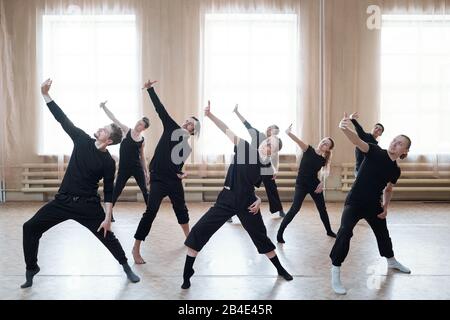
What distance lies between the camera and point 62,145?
795 centimetres

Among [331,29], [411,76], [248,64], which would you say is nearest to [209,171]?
[248,64]

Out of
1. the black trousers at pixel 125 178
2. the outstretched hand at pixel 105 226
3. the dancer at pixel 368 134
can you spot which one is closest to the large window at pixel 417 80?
the dancer at pixel 368 134

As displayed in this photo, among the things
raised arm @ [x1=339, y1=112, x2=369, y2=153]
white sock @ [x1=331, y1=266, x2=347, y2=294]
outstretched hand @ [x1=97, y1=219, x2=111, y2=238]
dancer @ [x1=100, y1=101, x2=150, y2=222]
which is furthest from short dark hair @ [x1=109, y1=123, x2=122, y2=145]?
white sock @ [x1=331, y1=266, x2=347, y2=294]

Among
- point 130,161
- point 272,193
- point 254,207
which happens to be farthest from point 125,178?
point 254,207

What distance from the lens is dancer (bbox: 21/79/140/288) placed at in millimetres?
3492

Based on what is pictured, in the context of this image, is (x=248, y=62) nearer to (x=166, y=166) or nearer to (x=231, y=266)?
(x=166, y=166)

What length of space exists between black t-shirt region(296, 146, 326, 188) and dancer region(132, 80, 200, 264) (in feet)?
4.22

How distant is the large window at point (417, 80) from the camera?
7977 millimetres

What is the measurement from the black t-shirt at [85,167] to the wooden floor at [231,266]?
722 millimetres

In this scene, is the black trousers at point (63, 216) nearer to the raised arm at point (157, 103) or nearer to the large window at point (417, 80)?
the raised arm at point (157, 103)

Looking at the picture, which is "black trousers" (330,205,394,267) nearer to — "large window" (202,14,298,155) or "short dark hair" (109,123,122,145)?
"short dark hair" (109,123,122,145)

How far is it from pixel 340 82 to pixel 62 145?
4.55m

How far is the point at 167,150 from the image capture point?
4.50m

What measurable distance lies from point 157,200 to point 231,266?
0.85m
